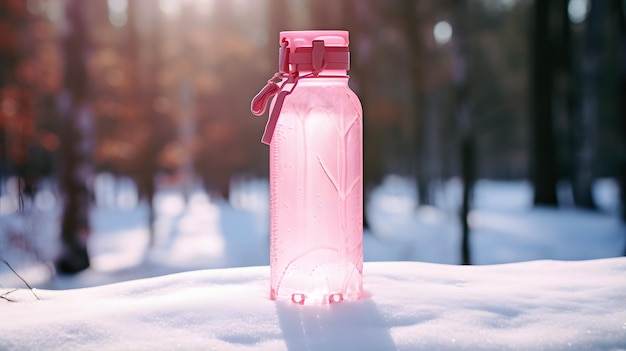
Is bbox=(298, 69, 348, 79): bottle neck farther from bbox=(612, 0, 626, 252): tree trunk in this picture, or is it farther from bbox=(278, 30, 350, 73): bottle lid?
bbox=(612, 0, 626, 252): tree trunk

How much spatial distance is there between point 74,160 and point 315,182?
6733 millimetres

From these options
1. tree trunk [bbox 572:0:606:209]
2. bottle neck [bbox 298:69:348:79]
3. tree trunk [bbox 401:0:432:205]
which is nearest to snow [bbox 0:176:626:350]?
bottle neck [bbox 298:69:348:79]

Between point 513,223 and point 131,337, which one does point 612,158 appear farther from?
point 131,337

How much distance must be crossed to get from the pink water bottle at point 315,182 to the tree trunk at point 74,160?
659cm

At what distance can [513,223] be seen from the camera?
12914 millimetres

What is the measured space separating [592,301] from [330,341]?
0.94m

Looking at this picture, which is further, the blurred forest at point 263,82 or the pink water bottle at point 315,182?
the blurred forest at point 263,82

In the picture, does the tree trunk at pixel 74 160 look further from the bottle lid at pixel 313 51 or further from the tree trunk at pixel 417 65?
the tree trunk at pixel 417 65

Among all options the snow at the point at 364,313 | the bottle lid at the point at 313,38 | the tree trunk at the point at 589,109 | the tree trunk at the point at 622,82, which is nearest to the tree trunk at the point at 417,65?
the tree trunk at the point at 589,109

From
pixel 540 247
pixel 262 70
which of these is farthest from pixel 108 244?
pixel 262 70

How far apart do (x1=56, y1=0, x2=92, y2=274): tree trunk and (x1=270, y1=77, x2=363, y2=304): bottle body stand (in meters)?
6.58

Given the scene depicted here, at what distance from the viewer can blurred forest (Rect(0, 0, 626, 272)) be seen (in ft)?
27.3

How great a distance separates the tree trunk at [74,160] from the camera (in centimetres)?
816

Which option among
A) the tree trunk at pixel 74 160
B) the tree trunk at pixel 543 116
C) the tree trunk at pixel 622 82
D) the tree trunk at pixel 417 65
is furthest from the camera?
the tree trunk at pixel 417 65
